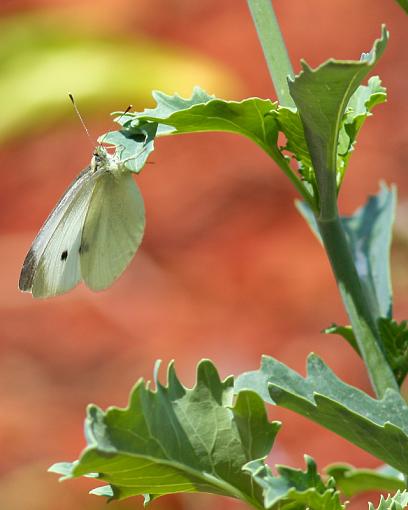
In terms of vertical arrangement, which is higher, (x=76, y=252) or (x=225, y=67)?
(x=225, y=67)

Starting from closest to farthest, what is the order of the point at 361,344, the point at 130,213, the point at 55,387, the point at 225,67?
the point at 361,344, the point at 130,213, the point at 55,387, the point at 225,67

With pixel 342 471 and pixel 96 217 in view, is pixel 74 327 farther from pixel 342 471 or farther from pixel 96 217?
pixel 342 471

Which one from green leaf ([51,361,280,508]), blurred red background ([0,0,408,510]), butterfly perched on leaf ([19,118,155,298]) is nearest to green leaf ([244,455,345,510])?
green leaf ([51,361,280,508])

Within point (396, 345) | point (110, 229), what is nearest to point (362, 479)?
point (396, 345)

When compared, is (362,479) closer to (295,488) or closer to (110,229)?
(295,488)

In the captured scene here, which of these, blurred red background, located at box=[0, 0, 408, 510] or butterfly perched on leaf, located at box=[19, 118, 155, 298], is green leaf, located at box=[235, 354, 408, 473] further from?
blurred red background, located at box=[0, 0, 408, 510]

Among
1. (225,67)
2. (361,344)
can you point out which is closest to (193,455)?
(361,344)

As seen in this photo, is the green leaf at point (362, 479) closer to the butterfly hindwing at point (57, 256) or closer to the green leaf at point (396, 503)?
the green leaf at point (396, 503)
